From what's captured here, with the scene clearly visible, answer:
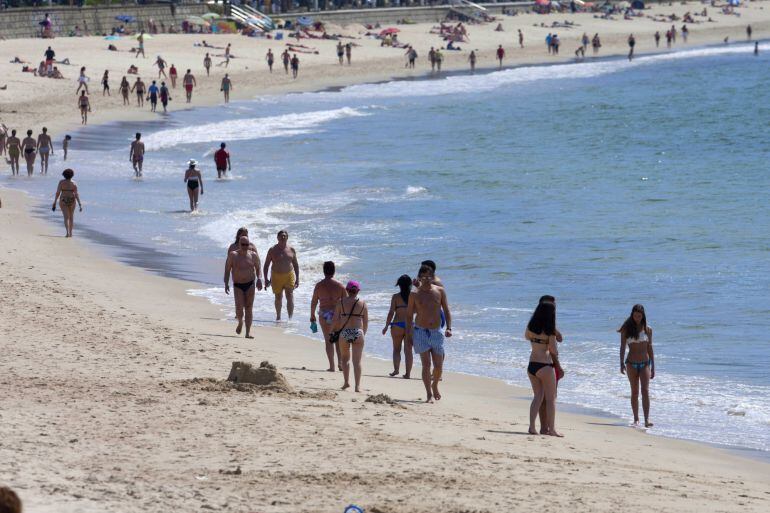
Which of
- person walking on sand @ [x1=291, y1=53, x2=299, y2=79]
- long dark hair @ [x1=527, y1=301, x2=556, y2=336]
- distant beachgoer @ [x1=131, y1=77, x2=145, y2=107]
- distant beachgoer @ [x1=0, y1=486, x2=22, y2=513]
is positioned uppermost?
person walking on sand @ [x1=291, y1=53, x2=299, y2=79]

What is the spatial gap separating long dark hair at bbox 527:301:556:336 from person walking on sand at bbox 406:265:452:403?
155 centimetres

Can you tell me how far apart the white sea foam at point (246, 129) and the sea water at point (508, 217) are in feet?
0.50

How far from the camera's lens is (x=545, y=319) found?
34.8ft

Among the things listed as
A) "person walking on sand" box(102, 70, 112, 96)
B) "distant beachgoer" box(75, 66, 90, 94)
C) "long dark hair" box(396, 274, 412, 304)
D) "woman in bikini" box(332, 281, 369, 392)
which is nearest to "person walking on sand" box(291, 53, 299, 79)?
"person walking on sand" box(102, 70, 112, 96)

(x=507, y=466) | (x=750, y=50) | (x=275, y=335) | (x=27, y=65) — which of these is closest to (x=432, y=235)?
(x=275, y=335)

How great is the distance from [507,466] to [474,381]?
4.49m

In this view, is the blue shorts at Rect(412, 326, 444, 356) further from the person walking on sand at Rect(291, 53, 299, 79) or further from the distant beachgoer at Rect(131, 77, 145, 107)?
the person walking on sand at Rect(291, 53, 299, 79)

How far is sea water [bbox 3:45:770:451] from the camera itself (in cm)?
1512

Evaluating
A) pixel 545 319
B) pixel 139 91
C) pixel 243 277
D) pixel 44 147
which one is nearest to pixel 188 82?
pixel 139 91

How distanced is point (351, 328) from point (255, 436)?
2.89 metres

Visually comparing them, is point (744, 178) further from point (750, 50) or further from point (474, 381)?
point (750, 50)

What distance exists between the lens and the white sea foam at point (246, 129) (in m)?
39.2

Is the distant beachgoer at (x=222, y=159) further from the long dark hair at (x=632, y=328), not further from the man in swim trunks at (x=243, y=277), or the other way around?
the long dark hair at (x=632, y=328)

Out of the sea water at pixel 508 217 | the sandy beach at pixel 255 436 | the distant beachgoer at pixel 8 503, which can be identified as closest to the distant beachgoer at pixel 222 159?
the sea water at pixel 508 217
